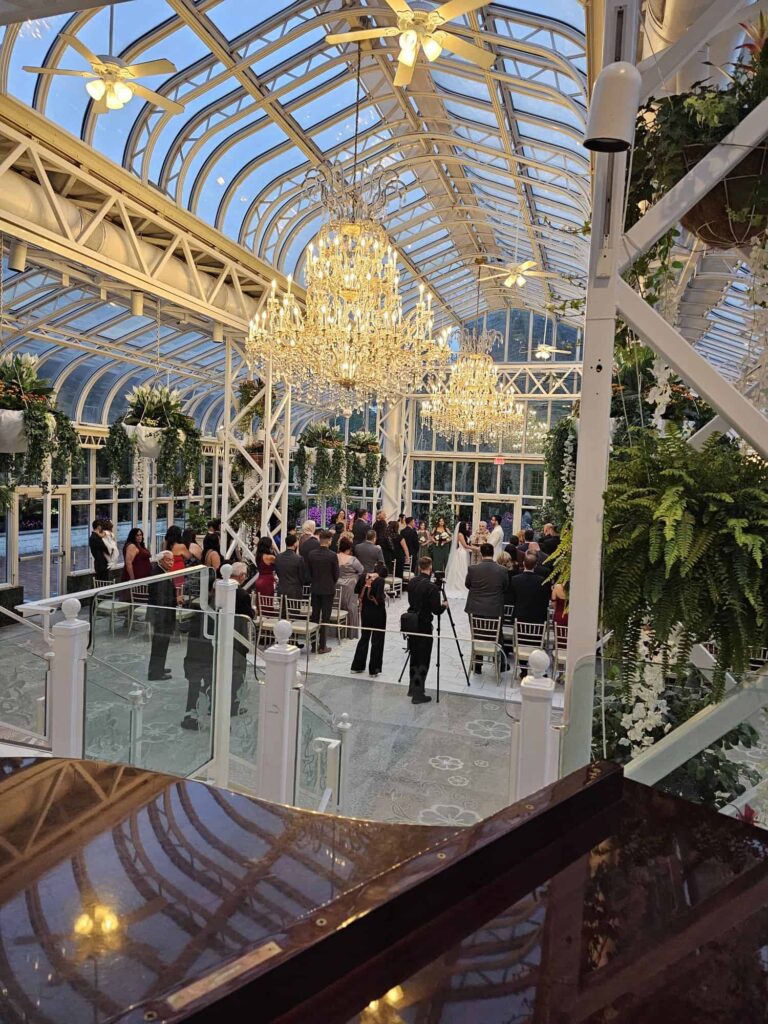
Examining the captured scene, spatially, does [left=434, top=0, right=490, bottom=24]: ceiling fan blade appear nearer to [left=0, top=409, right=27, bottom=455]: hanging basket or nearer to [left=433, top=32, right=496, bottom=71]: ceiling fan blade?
[left=433, top=32, right=496, bottom=71]: ceiling fan blade

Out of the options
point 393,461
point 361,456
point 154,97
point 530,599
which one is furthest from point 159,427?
point 393,461

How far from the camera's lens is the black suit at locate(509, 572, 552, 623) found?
7.99m

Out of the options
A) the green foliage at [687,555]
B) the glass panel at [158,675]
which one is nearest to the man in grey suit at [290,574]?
the glass panel at [158,675]

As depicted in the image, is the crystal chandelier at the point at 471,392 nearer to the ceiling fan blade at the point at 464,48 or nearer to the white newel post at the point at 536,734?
the ceiling fan blade at the point at 464,48

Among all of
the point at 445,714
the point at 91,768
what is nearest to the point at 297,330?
the point at 445,714

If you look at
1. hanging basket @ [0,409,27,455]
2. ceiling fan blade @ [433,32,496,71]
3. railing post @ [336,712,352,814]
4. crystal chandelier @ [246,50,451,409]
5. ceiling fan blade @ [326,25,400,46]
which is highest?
ceiling fan blade @ [326,25,400,46]

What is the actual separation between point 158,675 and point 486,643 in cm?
301

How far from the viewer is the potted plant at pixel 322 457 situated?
14727 mm

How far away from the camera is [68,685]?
4.41 metres

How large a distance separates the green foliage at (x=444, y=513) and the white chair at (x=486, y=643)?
1181 cm

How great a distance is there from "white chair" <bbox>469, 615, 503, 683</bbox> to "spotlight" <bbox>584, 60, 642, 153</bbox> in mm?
4368

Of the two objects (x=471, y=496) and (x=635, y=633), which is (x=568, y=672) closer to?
(x=635, y=633)

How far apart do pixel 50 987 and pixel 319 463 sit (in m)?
13.9

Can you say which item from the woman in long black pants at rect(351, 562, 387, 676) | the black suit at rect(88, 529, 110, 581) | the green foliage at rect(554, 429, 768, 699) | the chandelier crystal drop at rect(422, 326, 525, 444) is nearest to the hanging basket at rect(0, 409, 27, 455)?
the woman in long black pants at rect(351, 562, 387, 676)
